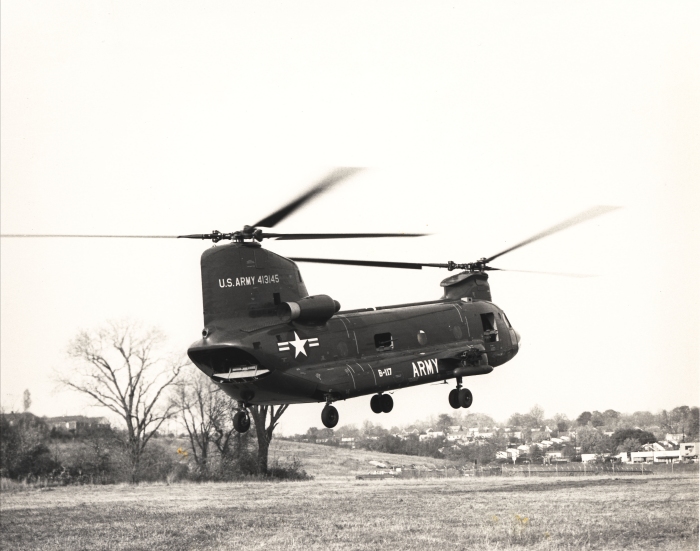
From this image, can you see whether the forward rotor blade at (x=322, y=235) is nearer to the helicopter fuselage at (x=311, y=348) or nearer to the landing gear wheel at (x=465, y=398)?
the helicopter fuselage at (x=311, y=348)

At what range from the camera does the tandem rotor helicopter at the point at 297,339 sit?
1931 cm

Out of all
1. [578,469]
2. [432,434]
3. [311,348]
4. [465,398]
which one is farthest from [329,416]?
[578,469]

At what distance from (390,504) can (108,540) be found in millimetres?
13781

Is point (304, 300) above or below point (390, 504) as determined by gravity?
above

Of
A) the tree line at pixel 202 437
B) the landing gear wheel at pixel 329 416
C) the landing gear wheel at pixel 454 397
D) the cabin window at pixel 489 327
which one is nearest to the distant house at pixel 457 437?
the tree line at pixel 202 437

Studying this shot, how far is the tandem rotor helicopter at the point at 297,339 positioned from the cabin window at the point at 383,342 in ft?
0.07

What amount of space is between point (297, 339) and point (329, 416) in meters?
1.71

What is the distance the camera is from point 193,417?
4872 cm

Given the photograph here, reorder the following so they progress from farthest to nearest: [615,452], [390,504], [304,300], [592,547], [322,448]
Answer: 1. [322,448]
2. [615,452]
3. [390,504]
4. [592,547]
5. [304,300]

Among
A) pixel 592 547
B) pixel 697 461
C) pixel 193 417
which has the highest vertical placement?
pixel 193 417

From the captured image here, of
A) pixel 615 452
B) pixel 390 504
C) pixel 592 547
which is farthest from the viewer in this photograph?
pixel 615 452

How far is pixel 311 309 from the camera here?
1997 cm

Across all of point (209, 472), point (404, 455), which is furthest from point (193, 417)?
point (404, 455)

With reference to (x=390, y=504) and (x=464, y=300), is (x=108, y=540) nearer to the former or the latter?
(x=390, y=504)
